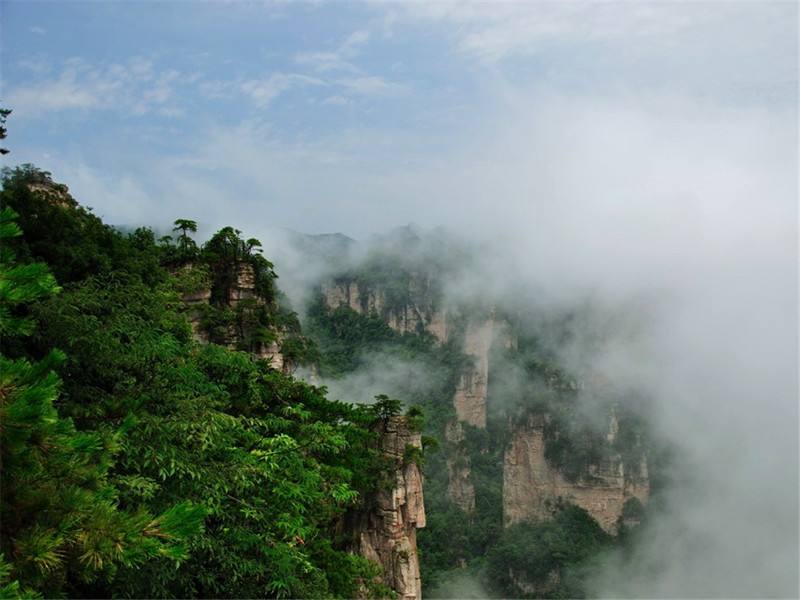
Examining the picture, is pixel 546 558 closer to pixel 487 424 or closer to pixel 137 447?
pixel 487 424

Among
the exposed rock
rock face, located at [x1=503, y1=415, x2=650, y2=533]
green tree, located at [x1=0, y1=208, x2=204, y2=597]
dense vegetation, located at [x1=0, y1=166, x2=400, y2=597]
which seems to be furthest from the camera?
the exposed rock

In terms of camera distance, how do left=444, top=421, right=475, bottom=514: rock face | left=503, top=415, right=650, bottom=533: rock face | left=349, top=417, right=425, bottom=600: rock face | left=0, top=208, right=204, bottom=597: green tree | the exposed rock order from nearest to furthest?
left=0, top=208, right=204, bottom=597: green tree, left=349, top=417, right=425, bottom=600: rock face, left=503, top=415, right=650, bottom=533: rock face, left=444, top=421, right=475, bottom=514: rock face, the exposed rock

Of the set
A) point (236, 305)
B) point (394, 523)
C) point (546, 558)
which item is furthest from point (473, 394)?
point (394, 523)

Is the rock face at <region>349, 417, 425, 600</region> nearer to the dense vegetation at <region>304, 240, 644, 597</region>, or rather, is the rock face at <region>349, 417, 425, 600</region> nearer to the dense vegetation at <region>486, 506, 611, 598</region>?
the dense vegetation at <region>304, 240, 644, 597</region>

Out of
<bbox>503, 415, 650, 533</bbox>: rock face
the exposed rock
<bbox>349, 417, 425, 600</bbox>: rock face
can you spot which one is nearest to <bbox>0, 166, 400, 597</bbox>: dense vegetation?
<bbox>349, 417, 425, 600</bbox>: rock face

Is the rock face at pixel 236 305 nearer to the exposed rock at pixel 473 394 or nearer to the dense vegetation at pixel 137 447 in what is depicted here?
the dense vegetation at pixel 137 447

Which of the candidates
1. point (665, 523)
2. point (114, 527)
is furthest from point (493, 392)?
point (114, 527)

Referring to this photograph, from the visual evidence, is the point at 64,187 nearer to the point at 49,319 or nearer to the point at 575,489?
the point at 49,319
